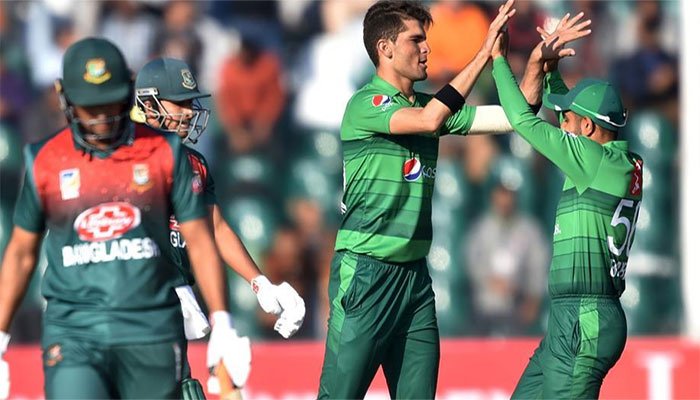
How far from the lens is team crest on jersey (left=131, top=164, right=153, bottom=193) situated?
17.2ft

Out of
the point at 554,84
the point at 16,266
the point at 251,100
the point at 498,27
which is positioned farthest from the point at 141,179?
the point at 251,100

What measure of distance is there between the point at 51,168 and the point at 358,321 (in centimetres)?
182

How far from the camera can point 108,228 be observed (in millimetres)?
5203

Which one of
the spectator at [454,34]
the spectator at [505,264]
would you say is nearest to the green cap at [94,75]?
the spectator at [454,34]

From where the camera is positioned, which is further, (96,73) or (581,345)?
→ (581,345)

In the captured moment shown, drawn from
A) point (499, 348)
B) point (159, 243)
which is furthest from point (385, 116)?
point (499, 348)

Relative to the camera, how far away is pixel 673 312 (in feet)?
36.7

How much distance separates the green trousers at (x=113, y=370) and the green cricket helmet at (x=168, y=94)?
1.85 m

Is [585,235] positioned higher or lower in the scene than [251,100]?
lower

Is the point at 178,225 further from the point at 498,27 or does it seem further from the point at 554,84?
the point at 554,84

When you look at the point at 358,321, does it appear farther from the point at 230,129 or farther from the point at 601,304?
the point at 230,129

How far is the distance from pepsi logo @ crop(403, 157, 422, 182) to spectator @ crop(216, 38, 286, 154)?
4.80 m

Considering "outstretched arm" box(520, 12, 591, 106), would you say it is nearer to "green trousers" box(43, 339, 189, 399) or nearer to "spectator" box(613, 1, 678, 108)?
"green trousers" box(43, 339, 189, 399)

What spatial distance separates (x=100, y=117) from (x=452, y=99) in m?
1.72
